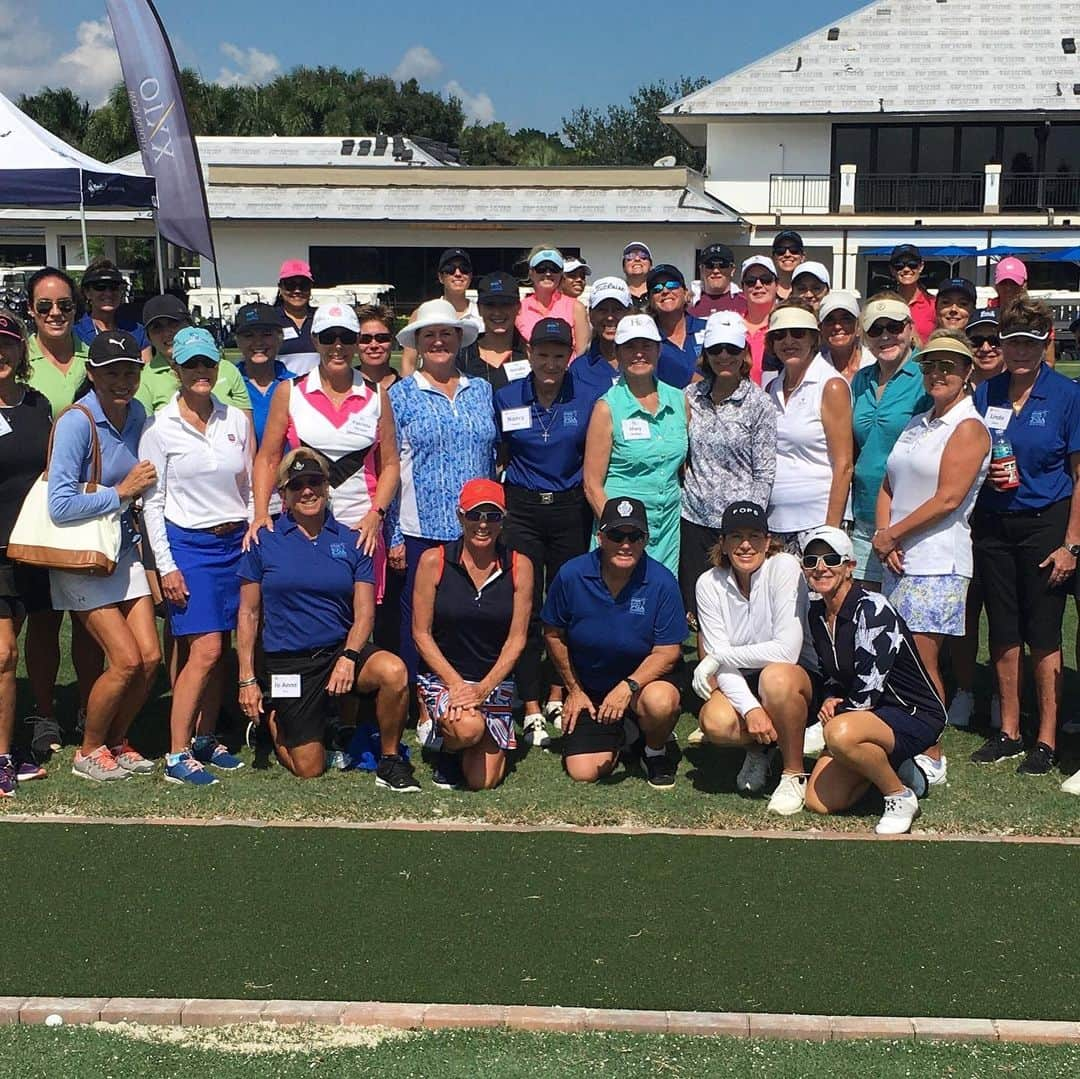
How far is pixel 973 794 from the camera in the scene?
5.98 metres

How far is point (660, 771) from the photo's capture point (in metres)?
6.21

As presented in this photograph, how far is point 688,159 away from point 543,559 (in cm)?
5870

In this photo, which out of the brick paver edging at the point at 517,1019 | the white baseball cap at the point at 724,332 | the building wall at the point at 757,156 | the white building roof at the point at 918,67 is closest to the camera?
the brick paver edging at the point at 517,1019

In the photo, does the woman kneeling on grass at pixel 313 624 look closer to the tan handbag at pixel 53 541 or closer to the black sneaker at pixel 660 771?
the tan handbag at pixel 53 541

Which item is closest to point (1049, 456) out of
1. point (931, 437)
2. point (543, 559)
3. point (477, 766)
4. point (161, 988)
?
point (931, 437)

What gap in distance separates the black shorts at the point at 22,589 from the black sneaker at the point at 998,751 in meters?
4.51

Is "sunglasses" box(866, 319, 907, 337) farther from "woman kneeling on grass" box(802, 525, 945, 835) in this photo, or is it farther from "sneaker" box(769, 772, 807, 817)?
"sneaker" box(769, 772, 807, 817)

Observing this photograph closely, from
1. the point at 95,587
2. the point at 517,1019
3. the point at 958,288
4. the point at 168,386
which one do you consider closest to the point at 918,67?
the point at 958,288

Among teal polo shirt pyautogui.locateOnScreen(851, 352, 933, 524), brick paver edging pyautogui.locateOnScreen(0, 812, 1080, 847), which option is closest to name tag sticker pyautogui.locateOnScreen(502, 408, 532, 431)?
teal polo shirt pyautogui.locateOnScreen(851, 352, 933, 524)

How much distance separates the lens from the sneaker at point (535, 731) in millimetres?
6777

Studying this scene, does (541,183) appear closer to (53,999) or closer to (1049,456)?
(1049,456)

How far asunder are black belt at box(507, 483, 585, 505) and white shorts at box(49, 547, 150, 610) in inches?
76.2

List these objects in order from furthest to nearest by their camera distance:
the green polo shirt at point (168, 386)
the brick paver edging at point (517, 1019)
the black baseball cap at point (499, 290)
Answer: the black baseball cap at point (499, 290) → the green polo shirt at point (168, 386) → the brick paver edging at point (517, 1019)

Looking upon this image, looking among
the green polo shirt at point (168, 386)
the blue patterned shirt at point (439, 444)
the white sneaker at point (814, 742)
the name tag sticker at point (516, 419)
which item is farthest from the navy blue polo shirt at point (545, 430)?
the white sneaker at point (814, 742)
